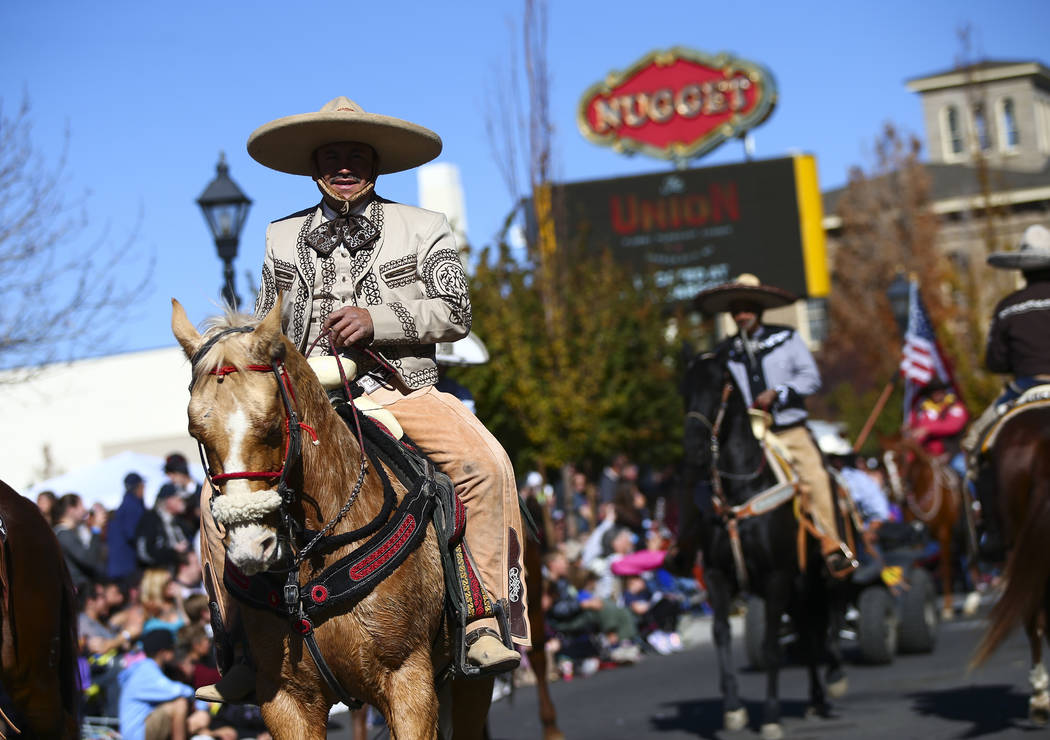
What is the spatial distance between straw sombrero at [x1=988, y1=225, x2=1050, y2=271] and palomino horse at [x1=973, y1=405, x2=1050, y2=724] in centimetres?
108

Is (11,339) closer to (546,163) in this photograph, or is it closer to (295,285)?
(295,285)

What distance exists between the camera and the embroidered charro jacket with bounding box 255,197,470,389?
5.72 metres

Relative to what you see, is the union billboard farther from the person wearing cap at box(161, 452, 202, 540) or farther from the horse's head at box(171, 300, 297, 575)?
the horse's head at box(171, 300, 297, 575)

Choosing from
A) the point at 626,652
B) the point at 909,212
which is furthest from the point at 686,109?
the point at 626,652

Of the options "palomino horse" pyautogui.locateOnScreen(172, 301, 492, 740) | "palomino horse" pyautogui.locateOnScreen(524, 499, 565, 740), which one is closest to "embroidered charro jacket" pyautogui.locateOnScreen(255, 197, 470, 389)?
"palomino horse" pyautogui.locateOnScreen(172, 301, 492, 740)

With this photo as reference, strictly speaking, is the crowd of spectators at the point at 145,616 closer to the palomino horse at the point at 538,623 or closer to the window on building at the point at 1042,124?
the palomino horse at the point at 538,623

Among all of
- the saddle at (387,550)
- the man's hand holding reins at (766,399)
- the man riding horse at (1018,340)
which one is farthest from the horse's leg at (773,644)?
the saddle at (387,550)

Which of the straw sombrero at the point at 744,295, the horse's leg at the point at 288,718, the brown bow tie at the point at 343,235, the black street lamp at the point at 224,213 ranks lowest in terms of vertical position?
the horse's leg at the point at 288,718

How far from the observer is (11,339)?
14734 millimetres

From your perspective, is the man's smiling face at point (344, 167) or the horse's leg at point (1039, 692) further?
the horse's leg at point (1039, 692)

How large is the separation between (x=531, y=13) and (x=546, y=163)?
117 inches

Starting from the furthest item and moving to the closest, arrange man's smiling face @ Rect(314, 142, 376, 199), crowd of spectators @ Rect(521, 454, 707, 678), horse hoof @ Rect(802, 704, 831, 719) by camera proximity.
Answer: crowd of spectators @ Rect(521, 454, 707, 678) → horse hoof @ Rect(802, 704, 831, 719) → man's smiling face @ Rect(314, 142, 376, 199)

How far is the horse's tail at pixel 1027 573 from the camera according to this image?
8.43 m

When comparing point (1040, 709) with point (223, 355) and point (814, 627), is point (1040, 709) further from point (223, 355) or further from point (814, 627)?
point (223, 355)
